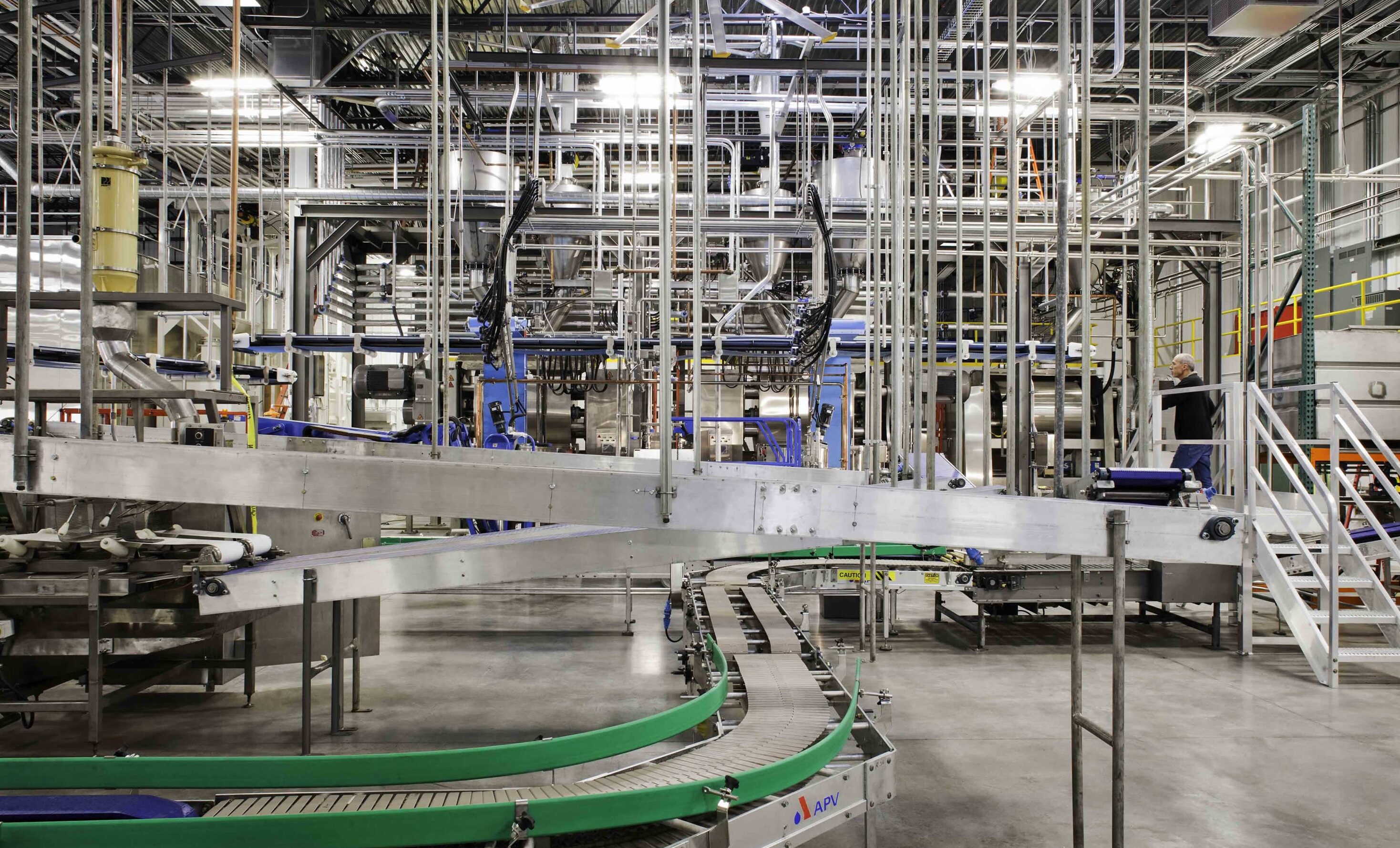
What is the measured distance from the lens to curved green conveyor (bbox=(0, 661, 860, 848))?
2.14 m

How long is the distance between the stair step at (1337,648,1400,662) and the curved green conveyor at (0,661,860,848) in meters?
5.39

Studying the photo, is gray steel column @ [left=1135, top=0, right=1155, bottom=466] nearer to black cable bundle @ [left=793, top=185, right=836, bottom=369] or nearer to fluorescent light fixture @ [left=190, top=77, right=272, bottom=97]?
black cable bundle @ [left=793, top=185, right=836, bottom=369]

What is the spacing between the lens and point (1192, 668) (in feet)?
20.5

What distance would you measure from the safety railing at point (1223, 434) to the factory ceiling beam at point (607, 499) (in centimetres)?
461

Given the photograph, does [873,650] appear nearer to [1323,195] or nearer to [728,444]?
[728,444]

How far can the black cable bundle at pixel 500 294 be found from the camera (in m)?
6.83

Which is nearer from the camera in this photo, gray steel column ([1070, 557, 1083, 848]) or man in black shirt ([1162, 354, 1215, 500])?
gray steel column ([1070, 557, 1083, 848])

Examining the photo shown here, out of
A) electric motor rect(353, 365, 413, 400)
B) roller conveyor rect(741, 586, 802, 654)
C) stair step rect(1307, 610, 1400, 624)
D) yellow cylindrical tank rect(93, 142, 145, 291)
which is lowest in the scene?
stair step rect(1307, 610, 1400, 624)

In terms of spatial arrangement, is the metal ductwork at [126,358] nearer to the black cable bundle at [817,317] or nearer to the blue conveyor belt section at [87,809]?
the blue conveyor belt section at [87,809]

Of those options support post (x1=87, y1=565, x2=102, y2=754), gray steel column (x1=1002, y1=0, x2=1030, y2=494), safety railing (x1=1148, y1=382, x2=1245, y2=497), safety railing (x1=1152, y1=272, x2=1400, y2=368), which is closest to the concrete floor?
support post (x1=87, y1=565, x2=102, y2=754)

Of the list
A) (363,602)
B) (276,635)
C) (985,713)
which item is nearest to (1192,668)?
(985,713)

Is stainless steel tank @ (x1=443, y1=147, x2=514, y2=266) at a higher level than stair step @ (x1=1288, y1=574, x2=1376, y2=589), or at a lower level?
higher

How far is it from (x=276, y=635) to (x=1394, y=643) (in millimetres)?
7867

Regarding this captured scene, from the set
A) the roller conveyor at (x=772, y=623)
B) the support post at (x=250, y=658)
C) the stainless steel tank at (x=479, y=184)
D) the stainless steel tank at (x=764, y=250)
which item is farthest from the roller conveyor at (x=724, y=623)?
the stainless steel tank at (x=479, y=184)
